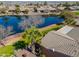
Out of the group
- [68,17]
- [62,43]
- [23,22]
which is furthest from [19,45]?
[68,17]

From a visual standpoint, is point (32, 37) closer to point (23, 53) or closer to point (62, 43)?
point (23, 53)

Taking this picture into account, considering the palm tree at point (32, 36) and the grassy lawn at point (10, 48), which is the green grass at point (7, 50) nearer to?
the grassy lawn at point (10, 48)

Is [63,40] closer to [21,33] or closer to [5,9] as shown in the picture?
[21,33]

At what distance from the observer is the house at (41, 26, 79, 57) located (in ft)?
12.3

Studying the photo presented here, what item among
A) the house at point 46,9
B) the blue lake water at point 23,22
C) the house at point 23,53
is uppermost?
the house at point 46,9

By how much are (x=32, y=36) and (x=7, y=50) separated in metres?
0.63

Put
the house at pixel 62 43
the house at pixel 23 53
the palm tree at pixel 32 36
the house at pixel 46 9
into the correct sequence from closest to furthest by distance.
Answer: the house at pixel 62 43 → the house at pixel 23 53 → the palm tree at pixel 32 36 → the house at pixel 46 9

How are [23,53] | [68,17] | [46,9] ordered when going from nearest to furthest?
[23,53] → [68,17] → [46,9]

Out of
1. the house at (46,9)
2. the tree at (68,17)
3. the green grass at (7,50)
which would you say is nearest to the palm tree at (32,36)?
the green grass at (7,50)

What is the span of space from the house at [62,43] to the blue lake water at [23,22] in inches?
10.1

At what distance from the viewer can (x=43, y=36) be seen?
4.22m

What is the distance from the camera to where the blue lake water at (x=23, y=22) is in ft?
13.8

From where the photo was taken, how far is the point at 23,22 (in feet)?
13.9

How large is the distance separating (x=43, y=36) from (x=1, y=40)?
3.13ft
